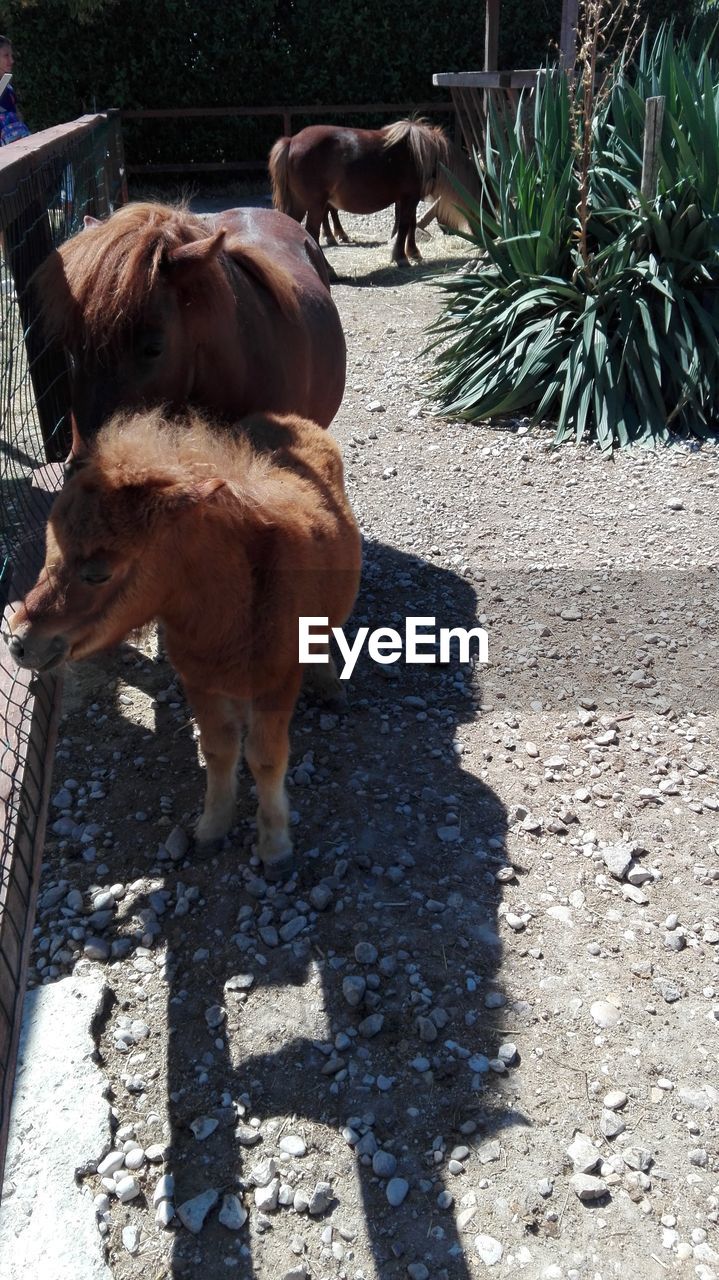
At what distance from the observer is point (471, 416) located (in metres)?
6.81

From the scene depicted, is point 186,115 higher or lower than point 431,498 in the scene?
higher

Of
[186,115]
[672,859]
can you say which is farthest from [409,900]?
[186,115]

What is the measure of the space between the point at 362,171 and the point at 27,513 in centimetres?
924

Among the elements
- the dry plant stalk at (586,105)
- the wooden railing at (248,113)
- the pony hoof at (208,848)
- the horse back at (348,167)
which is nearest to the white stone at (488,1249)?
the pony hoof at (208,848)

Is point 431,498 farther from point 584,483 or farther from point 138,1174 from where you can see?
point 138,1174

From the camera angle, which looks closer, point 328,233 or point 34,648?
point 34,648

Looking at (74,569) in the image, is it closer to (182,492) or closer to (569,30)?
(182,492)

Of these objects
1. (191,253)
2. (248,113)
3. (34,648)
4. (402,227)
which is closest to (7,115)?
(191,253)

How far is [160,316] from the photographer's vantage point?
3.08m

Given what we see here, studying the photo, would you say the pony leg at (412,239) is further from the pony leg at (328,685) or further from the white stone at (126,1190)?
the white stone at (126,1190)

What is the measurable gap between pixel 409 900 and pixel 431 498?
331 centimetres

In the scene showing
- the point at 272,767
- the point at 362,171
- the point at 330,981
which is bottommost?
the point at 330,981

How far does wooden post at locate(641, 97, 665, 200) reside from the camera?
19.9 ft

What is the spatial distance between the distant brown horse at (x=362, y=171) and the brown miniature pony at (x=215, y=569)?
923 centimetres
